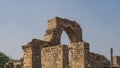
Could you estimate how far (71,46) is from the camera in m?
13.9

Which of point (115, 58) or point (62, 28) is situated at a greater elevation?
point (62, 28)

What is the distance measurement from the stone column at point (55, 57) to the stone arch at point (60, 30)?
1886 millimetres

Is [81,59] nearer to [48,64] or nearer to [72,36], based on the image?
[48,64]

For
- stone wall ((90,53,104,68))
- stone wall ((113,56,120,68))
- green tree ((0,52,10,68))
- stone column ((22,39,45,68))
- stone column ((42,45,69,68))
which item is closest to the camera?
stone column ((42,45,69,68))

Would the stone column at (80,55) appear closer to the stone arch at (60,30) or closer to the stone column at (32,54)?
the stone column at (32,54)

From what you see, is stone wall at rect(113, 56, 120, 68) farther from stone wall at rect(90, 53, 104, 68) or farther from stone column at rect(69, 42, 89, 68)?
stone column at rect(69, 42, 89, 68)

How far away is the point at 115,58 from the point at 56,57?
9909 mm

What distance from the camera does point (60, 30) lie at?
17.1 meters

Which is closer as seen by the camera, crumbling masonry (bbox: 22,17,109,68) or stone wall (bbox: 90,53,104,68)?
crumbling masonry (bbox: 22,17,109,68)

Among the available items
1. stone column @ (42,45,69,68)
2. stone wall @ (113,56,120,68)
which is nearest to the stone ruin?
stone column @ (42,45,69,68)

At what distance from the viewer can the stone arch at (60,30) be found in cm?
1635

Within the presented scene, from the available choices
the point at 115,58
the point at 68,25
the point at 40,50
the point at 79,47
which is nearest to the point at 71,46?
the point at 79,47

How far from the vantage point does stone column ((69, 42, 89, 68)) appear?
1330cm

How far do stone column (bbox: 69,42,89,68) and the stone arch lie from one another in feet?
8.24
